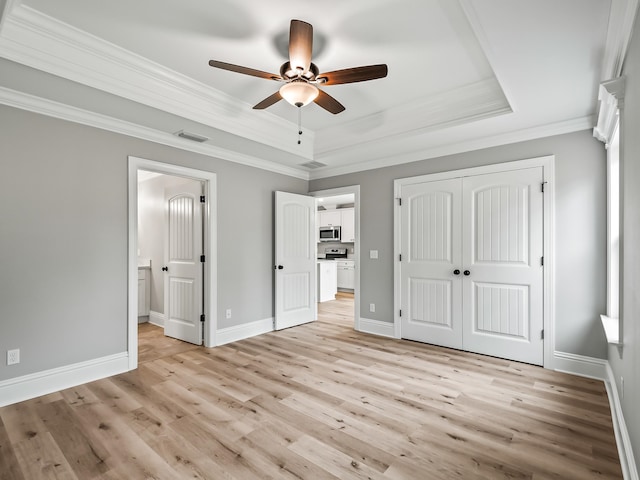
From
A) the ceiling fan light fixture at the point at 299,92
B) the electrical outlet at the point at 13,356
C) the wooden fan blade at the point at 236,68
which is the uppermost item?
the wooden fan blade at the point at 236,68

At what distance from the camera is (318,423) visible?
2.32 meters

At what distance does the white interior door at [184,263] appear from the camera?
165 inches

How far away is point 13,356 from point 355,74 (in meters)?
3.46

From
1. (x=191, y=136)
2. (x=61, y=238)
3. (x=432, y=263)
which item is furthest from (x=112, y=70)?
(x=432, y=263)

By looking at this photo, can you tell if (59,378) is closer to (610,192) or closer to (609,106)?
Result: (609,106)

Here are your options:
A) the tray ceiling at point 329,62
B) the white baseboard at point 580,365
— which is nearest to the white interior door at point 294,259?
the tray ceiling at point 329,62

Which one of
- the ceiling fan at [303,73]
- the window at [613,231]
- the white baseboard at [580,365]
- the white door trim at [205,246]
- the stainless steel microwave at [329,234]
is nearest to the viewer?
the ceiling fan at [303,73]

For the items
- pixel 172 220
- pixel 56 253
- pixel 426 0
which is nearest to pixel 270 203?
pixel 172 220

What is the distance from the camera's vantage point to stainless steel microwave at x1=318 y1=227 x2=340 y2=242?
894 cm

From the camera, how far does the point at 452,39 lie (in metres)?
2.44

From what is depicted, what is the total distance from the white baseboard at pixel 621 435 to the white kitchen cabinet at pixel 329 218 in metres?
6.74

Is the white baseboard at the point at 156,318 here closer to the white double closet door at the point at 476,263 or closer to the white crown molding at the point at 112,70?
the white crown molding at the point at 112,70

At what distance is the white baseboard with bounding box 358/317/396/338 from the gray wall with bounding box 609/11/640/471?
2601 mm

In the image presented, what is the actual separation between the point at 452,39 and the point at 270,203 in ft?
10.2
